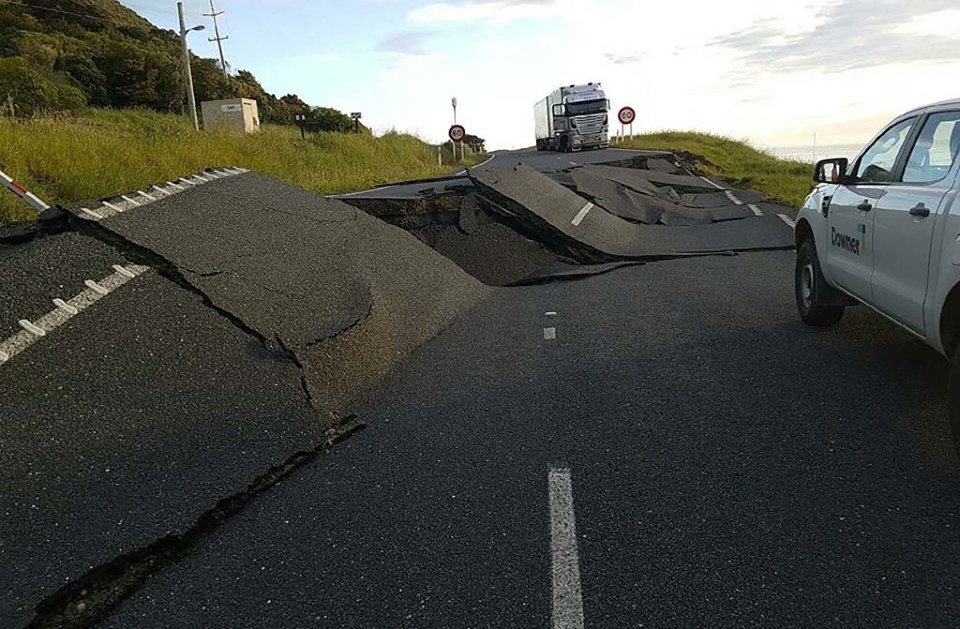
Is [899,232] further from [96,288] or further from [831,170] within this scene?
[96,288]

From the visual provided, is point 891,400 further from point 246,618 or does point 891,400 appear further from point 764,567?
point 246,618

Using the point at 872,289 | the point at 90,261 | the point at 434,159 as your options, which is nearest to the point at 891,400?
the point at 872,289

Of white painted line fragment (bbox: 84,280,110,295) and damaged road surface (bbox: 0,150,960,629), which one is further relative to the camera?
white painted line fragment (bbox: 84,280,110,295)

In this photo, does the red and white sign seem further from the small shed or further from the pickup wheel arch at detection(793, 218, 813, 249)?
the pickup wheel arch at detection(793, 218, 813, 249)

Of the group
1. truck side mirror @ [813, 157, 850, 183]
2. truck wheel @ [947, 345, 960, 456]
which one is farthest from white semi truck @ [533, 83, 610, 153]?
truck wheel @ [947, 345, 960, 456]

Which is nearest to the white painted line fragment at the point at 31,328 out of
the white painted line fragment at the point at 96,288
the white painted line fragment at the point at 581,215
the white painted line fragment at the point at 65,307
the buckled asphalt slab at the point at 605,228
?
the white painted line fragment at the point at 65,307

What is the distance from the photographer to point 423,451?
452 cm

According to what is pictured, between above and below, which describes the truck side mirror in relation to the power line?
below

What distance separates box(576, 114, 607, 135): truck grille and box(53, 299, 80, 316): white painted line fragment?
34072 mm

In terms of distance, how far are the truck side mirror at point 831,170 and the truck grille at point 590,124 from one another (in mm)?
32094

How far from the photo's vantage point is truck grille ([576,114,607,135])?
36.9m

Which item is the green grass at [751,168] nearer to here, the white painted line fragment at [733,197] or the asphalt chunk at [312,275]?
the white painted line fragment at [733,197]

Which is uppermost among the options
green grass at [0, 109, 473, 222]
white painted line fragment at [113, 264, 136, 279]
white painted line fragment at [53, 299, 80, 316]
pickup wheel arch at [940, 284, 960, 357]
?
green grass at [0, 109, 473, 222]

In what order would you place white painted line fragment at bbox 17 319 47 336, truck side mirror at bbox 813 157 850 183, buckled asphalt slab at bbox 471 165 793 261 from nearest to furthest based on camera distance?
1. white painted line fragment at bbox 17 319 47 336
2. truck side mirror at bbox 813 157 850 183
3. buckled asphalt slab at bbox 471 165 793 261
